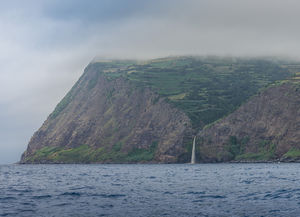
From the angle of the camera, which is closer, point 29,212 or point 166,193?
point 29,212

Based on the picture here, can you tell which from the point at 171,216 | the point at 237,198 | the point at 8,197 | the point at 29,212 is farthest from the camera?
the point at 8,197

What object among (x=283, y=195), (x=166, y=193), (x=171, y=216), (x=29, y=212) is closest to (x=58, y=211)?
(x=29, y=212)

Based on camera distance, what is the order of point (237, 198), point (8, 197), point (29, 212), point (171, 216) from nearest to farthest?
point (171, 216) → point (29, 212) → point (237, 198) → point (8, 197)

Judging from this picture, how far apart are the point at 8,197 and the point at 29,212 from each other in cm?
1443

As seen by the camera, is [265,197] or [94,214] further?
[265,197]

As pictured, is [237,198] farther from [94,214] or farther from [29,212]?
[29,212]

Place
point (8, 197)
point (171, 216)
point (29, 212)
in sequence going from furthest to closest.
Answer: point (8, 197), point (29, 212), point (171, 216)

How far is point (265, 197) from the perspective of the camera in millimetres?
51125

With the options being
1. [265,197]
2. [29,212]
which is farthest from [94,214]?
[265,197]

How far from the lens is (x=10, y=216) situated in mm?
39406

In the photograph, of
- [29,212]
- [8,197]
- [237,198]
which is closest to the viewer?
[29,212]

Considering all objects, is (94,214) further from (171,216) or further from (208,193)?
(208,193)

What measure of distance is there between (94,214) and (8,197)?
770 inches

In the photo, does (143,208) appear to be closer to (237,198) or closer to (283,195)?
(237,198)
